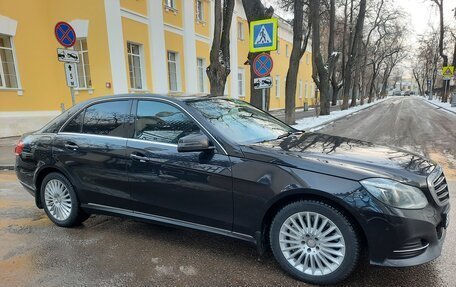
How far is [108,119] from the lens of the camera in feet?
12.4

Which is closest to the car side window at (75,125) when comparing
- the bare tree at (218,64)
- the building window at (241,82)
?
the bare tree at (218,64)

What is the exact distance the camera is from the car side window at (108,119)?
11.9ft

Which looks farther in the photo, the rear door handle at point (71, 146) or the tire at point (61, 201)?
the tire at point (61, 201)

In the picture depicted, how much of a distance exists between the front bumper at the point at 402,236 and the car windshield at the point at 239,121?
4.43 feet

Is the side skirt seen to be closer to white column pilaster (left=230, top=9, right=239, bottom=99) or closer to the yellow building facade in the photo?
the yellow building facade

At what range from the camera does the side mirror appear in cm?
293

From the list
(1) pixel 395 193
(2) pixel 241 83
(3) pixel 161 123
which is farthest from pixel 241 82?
(1) pixel 395 193

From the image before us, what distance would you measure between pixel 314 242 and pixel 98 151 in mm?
2514

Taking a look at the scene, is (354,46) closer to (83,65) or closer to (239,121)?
(83,65)

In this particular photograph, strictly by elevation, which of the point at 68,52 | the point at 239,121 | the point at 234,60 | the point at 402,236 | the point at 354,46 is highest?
the point at 354,46

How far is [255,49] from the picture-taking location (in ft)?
27.5

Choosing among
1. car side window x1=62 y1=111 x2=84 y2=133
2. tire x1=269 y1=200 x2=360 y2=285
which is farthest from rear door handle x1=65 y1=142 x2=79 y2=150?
tire x1=269 y1=200 x2=360 y2=285

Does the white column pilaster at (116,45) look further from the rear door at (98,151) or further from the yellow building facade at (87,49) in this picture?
the rear door at (98,151)

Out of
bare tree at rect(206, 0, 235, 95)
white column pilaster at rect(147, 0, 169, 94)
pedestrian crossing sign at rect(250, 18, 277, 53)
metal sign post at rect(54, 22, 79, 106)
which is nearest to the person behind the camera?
metal sign post at rect(54, 22, 79, 106)
